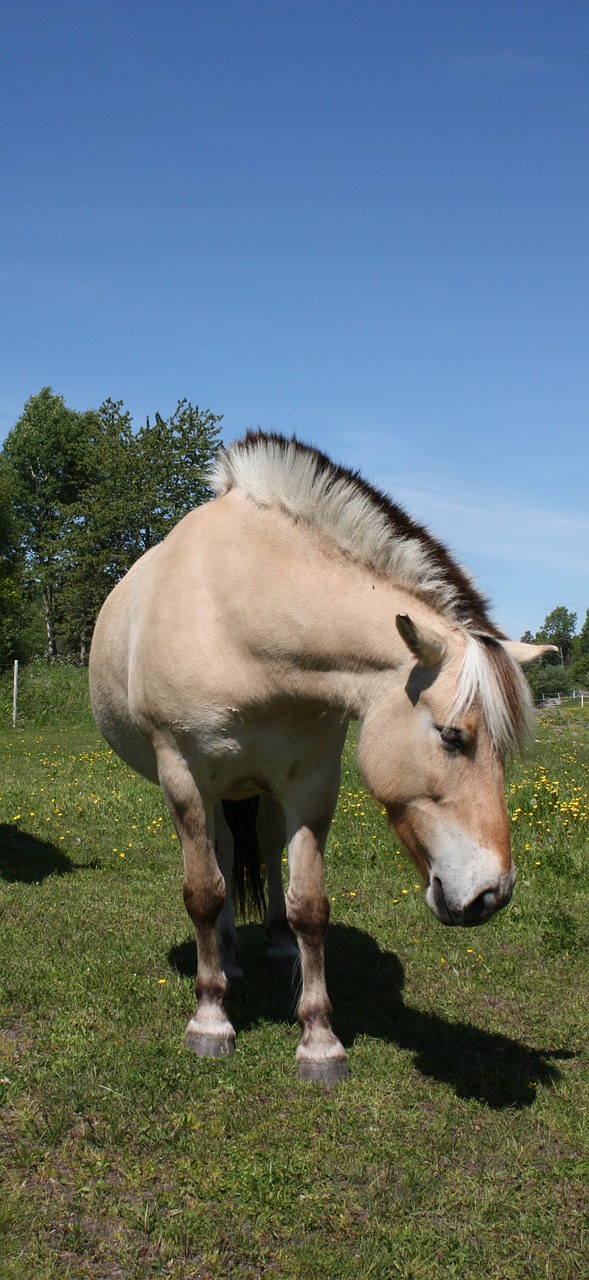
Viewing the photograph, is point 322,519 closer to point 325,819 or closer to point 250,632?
point 250,632

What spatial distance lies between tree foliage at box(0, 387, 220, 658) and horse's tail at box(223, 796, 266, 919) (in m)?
37.7

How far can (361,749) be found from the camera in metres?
3.56

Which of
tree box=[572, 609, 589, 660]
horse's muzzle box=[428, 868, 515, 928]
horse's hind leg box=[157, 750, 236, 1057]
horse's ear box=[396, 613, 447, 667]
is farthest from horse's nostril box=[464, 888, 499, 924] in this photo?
tree box=[572, 609, 589, 660]

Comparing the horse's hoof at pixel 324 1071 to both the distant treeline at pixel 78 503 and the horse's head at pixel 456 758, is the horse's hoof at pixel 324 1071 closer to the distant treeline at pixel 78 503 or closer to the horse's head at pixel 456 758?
the horse's head at pixel 456 758

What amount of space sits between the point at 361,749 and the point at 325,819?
0.70 meters

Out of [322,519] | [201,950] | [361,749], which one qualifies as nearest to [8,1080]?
[201,950]

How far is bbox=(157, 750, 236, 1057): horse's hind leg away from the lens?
4.08 meters

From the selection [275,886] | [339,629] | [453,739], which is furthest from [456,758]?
[275,886]

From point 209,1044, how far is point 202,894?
66 centimetres

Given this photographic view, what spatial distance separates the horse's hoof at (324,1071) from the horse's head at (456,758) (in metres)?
1.01

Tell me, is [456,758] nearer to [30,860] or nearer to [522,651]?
[522,651]

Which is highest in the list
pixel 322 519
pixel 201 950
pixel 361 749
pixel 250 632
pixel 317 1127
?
pixel 322 519

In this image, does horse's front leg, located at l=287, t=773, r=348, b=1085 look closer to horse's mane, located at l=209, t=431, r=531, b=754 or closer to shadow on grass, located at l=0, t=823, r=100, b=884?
horse's mane, located at l=209, t=431, r=531, b=754

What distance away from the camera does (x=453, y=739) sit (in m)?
3.30
